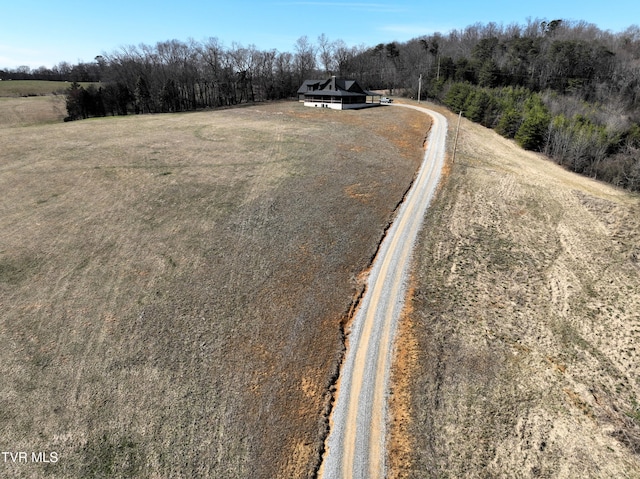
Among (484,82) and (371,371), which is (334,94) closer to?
(484,82)

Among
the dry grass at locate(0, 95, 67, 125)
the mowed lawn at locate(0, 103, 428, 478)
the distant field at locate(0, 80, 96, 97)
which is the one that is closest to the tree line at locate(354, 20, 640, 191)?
the mowed lawn at locate(0, 103, 428, 478)

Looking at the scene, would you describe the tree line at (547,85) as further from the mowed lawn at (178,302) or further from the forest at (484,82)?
the mowed lawn at (178,302)

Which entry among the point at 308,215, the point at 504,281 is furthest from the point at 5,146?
the point at 504,281

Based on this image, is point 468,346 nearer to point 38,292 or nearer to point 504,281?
point 504,281

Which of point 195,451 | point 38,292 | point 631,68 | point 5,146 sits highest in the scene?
point 631,68

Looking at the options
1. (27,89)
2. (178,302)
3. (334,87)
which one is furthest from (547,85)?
(27,89)

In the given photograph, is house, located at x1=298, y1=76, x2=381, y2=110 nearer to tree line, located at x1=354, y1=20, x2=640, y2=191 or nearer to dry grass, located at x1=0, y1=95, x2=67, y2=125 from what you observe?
tree line, located at x1=354, y1=20, x2=640, y2=191

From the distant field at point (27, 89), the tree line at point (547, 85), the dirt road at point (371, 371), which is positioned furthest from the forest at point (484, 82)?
the dirt road at point (371, 371)

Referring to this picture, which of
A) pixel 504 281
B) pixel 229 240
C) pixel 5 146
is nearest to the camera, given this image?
pixel 504 281
